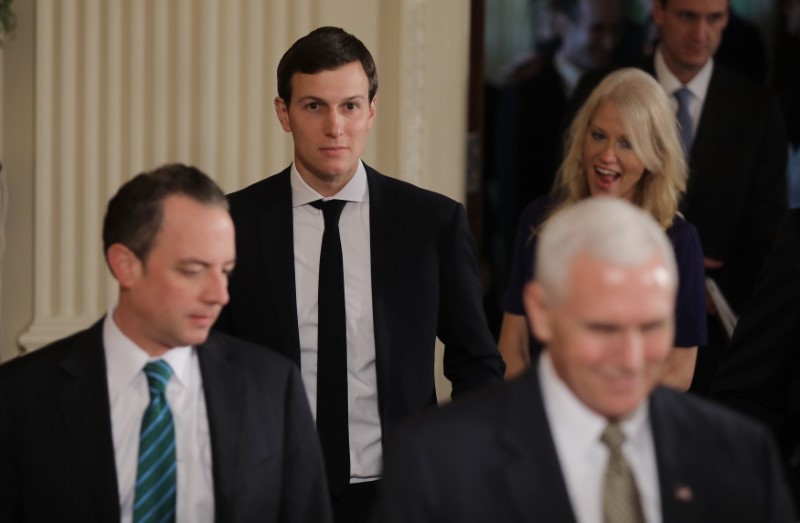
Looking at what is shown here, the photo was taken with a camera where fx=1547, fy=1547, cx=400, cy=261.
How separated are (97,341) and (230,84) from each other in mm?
2627

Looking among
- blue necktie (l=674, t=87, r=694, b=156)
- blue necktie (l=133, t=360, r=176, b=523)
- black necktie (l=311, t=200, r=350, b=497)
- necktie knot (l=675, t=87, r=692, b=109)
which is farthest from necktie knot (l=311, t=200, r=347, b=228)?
necktie knot (l=675, t=87, r=692, b=109)

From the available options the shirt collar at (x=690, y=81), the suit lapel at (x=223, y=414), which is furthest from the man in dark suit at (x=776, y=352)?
the shirt collar at (x=690, y=81)

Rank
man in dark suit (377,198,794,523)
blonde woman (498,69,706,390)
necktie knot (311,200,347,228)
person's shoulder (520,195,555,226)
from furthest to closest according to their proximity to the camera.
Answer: person's shoulder (520,195,555,226) → blonde woman (498,69,706,390) → necktie knot (311,200,347,228) → man in dark suit (377,198,794,523)

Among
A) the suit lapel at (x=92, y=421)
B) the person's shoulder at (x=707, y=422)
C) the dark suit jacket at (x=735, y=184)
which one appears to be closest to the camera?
the person's shoulder at (x=707, y=422)

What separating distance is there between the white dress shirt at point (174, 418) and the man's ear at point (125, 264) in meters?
0.10

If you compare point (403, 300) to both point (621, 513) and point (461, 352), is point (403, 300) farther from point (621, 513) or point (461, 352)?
point (621, 513)

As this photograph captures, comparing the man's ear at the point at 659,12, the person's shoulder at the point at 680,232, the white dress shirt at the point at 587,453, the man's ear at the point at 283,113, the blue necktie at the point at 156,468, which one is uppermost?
the man's ear at the point at 659,12

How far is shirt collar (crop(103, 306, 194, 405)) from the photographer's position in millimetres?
2793

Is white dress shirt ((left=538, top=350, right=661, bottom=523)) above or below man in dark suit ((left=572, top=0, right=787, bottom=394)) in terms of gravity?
below

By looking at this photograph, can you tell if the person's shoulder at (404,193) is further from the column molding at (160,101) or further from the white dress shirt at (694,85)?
the white dress shirt at (694,85)

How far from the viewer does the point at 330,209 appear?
3.58 m

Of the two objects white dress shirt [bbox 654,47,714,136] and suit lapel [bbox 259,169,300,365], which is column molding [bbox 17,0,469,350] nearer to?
white dress shirt [bbox 654,47,714,136]

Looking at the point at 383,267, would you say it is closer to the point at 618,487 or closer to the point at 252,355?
the point at 252,355

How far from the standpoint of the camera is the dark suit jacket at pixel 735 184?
5.05 meters
